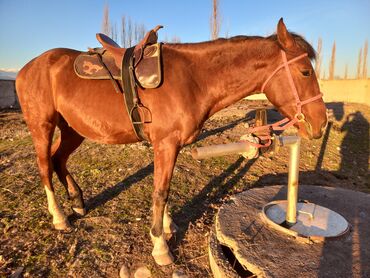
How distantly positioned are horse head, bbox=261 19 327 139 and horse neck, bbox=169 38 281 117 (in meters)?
0.10

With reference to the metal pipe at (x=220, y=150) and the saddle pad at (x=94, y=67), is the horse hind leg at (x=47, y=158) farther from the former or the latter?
the metal pipe at (x=220, y=150)

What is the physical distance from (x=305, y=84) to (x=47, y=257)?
312 centimetres

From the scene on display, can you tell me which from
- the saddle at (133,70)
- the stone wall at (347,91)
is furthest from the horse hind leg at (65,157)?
the stone wall at (347,91)

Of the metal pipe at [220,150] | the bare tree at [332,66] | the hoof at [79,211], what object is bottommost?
the bare tree at [332,66]

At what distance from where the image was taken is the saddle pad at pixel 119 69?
2.61 meters

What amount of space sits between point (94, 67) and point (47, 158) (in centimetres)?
141

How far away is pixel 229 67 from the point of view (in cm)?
264

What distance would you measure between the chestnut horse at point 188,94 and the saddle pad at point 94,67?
0.09 meters

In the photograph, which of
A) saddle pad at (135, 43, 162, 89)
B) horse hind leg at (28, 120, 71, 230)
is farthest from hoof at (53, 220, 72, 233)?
saddle pad at (135, 43, 162, 89)

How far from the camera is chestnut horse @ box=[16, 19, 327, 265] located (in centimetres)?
246

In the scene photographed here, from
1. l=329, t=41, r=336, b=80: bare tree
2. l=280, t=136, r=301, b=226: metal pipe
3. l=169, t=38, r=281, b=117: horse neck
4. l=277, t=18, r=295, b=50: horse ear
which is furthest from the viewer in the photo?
l=329, t=41, r=336, b=80: bare tree

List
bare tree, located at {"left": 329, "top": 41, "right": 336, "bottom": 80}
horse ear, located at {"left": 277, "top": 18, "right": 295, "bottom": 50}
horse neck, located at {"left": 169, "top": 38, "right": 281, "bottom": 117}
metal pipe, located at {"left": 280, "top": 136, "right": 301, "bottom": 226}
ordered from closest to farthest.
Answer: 1. horse ear, located at {"left": 277, "top": 18, "right": 295, "bottom": 50}
2. horse neck, located at {"left": 169, "top": 38, "right": 281, "bottom": 117}
3. metal pipe, located at {"left": 280, "top": 136, "right": 301, "bottom": 226}
4. bare tree, located at {"left": 329, "top": 41, "right": 336, "bottom": 80}

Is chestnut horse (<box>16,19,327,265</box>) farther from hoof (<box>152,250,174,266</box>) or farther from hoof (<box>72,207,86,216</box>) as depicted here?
hoof (<box>72,207,86,216</box>)

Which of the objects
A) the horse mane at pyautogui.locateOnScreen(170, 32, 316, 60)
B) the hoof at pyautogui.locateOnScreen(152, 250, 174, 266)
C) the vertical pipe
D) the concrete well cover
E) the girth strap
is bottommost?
the hoof at pyautogui.locateOnScreen(152, 250, 174, 266)
